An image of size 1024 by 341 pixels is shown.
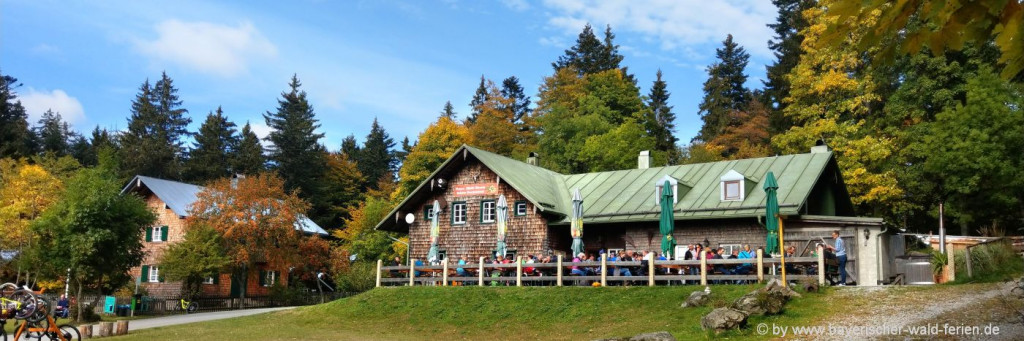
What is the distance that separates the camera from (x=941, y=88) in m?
37.0

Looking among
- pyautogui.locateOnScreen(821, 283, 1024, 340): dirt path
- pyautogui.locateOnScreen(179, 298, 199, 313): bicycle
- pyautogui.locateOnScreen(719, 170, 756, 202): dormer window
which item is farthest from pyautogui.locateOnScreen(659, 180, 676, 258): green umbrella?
pyautogui.locateOnScreen(179, 298, 199, 313): bicycle

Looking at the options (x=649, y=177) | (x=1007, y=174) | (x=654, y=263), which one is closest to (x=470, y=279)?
(x=654, y=263)

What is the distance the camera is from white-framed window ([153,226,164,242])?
47438 mm

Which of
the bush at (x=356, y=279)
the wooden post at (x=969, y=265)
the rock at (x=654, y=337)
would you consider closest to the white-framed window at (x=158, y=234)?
the bush at (x=356, y=279)

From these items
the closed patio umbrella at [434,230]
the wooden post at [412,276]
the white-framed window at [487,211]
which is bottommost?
the wooden post at [412,276]

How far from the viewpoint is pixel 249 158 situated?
212ft

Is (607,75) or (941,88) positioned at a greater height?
(607,75)

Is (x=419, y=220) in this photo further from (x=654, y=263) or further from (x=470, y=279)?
(x=654, y=263)

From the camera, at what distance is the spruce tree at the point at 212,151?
65688 mm

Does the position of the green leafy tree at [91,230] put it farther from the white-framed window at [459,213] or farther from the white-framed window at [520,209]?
the white-framed window at [520,209]

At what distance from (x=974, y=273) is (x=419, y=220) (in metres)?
19.4

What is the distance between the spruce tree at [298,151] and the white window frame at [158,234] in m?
14.2

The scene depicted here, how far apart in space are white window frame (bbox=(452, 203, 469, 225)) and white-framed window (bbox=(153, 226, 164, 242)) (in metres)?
24.3

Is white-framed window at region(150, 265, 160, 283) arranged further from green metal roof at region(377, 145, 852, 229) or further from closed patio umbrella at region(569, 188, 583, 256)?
closed patio umbrella at region(569, 188, 583, 256)
